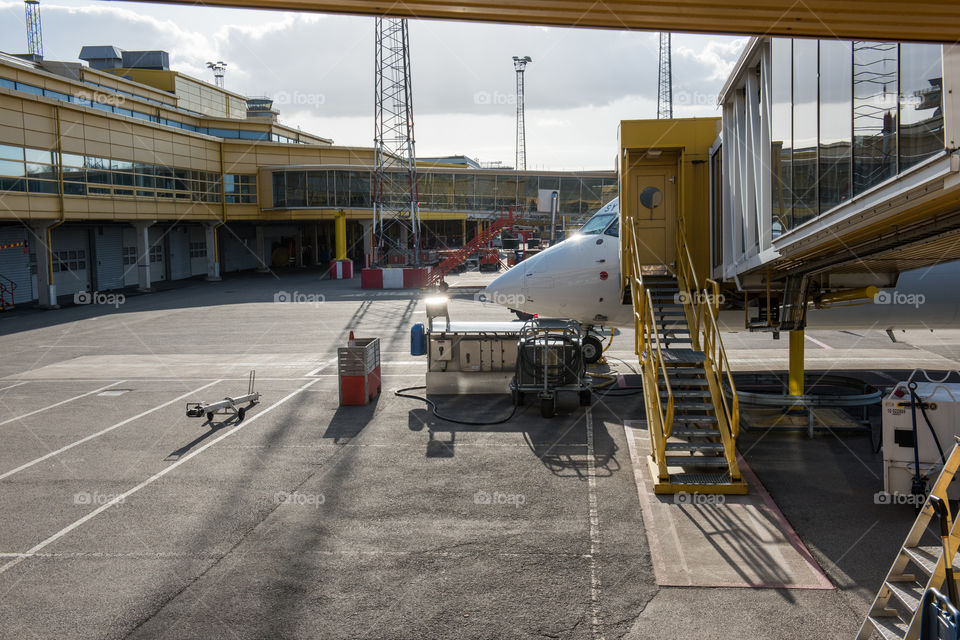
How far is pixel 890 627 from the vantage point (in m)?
7.30

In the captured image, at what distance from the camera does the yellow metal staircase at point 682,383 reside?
481 inches

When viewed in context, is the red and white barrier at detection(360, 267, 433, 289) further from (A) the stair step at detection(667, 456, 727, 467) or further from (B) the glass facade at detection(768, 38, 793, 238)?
(B) the glass facade at detection(768, 38, 793, 238)

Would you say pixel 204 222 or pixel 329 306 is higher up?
pixel 204 222

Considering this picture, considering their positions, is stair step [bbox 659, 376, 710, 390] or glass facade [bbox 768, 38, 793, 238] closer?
glass facade [bbox 768, 38, 793, 238]

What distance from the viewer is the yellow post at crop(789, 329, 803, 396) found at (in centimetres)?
1636

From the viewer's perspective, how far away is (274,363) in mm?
24906

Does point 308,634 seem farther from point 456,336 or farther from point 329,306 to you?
point 329,306

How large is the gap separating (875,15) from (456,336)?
45.5 feet

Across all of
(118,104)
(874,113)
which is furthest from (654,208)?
(118,104)

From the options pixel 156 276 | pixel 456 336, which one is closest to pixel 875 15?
pixel 456 336

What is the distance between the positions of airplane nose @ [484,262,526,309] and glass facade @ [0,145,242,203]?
2841 centimetres

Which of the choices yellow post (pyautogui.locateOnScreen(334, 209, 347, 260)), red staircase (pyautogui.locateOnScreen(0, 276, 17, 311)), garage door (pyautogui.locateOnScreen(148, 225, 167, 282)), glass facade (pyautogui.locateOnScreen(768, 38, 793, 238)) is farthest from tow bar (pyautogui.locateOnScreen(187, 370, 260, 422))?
yellow post (pyautogui.locateOnScreen(334, 209, 347, 260))

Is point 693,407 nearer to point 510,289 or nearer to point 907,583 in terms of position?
point 907,583

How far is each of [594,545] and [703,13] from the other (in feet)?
21.3
